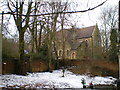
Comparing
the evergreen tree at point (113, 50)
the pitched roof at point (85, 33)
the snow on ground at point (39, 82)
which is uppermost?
the pitched roof at point (85, 33)

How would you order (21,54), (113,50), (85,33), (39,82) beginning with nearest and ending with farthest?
(39,82), (21,54), (113,50), (85,33)

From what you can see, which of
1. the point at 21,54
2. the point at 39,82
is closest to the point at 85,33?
the point at 21,54

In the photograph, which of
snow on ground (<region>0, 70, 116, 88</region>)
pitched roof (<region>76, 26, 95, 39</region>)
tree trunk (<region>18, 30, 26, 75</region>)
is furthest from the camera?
pitched roof (<region>76, 26, 95, 39</region>)

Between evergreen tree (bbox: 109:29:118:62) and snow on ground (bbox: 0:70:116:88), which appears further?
evergreen tree (bbox: 109:29:118:62)

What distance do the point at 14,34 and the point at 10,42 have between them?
5.26ft

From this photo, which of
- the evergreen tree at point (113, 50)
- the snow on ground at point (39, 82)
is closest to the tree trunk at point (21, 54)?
the snow on ground at point (39, 82)

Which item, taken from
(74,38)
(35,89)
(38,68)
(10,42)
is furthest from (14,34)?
(74,38)

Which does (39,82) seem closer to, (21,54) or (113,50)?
(21,54)

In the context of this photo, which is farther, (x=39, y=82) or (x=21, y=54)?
(x=21, y=54)

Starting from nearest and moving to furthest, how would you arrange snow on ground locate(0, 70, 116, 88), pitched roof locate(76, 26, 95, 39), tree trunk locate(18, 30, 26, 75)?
snow on ground locate(0, 70, 116, 88)
tree trunk locate(18, 30, 26, 75)
pitched roof locate(76, 26, 95, 39)

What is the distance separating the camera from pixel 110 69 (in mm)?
19312

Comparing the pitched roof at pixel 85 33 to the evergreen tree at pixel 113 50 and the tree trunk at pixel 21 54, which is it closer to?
the evergreen tree at pixel 113 50

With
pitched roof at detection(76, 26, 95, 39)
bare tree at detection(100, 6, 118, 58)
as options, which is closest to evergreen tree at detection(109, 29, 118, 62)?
bare tree at detection(100, 6, 118, 58)

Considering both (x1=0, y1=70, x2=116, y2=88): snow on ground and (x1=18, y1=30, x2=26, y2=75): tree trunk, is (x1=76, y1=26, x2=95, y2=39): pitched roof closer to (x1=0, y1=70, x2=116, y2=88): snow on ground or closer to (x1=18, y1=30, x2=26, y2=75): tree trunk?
(x1=18, y1=30, x2=26, y2=75): tree trunk
